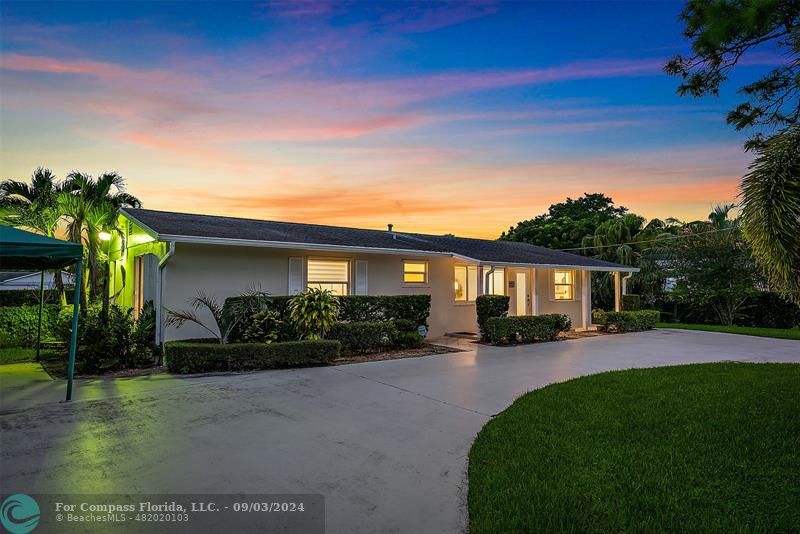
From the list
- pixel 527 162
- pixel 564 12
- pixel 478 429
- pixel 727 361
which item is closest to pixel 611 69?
pixel 564 12

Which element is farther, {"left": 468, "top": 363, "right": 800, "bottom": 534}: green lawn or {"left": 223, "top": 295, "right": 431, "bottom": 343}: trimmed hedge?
{"left": 223, "top": 295, "right": 431, "bottom": 343}: trimmed hedge

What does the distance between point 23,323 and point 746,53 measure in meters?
16.2

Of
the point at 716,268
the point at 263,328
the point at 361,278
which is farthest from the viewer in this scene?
the point at 716,268

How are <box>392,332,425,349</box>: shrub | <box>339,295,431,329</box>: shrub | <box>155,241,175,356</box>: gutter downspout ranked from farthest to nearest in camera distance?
<box>392,332,425,349</box>: shrub
<box>339,295,431,329</box>: shrub
<box>155,241,175,356</box>: gutter downspout

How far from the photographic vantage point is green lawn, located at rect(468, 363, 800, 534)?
10.3 feet

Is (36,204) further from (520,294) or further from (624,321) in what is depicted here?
(624,321)

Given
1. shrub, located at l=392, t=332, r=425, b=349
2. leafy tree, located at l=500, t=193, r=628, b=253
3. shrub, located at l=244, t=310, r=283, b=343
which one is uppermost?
leafy tree, located at l=500, t=193, r=628, b=253

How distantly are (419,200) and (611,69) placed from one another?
9.48 meters

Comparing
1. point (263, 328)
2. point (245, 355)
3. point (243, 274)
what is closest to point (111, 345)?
Result: point (245, 355)

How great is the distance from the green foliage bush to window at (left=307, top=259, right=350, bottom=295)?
6795 mm

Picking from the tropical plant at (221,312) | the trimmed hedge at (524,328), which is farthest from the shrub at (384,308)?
the tropical plant at (221,312)

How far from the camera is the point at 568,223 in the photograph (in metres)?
34.5

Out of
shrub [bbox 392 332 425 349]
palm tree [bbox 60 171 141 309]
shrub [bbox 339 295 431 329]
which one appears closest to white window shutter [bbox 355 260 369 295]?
shrub [bbox 339 295 431 329]

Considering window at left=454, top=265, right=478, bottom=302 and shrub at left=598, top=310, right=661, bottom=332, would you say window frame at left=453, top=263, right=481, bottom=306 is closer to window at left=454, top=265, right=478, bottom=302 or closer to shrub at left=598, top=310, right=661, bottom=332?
window at left=454, top=265, right=478, bottom=302
